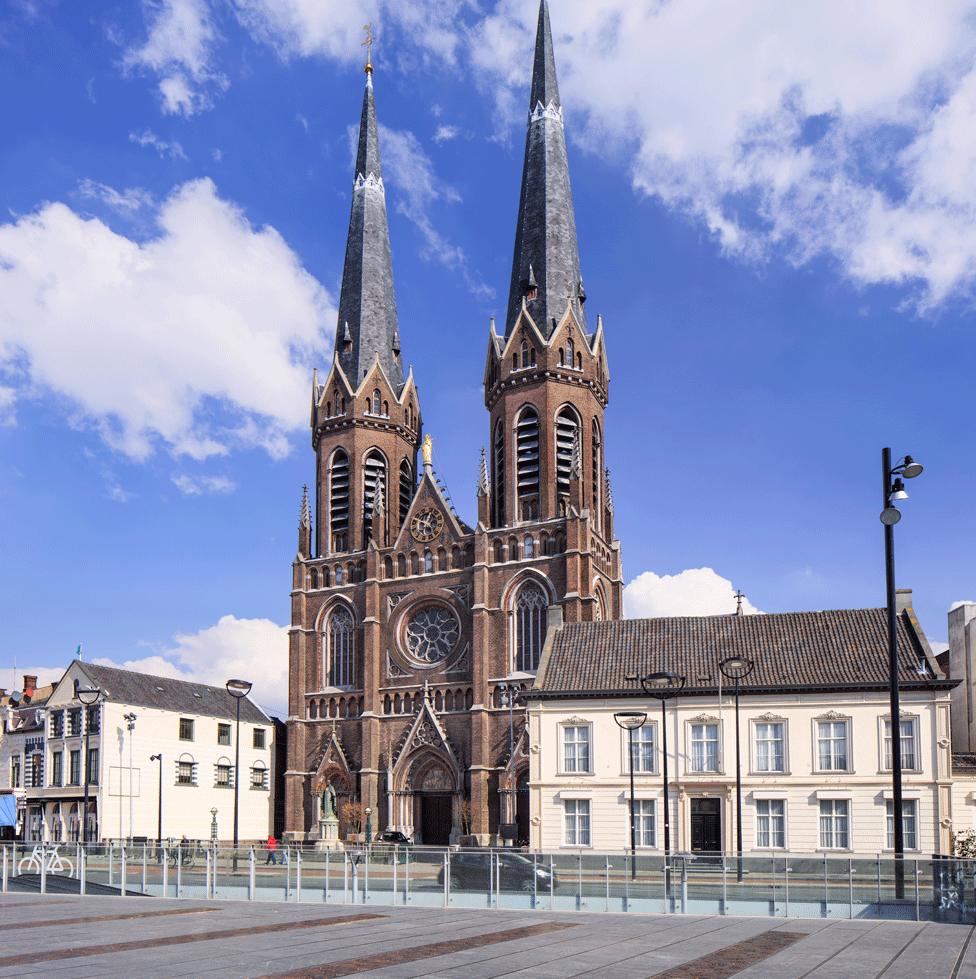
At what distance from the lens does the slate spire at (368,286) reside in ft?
268

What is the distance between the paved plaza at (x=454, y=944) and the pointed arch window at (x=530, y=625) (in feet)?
140

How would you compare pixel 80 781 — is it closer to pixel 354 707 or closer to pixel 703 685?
pixel 354 707

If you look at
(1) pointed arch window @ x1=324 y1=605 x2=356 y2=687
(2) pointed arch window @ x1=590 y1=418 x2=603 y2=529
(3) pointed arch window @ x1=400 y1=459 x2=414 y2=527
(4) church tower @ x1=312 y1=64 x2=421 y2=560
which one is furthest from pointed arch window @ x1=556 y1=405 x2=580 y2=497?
(1) pointed arch window @ x1=324 y1=605 x2=356 y2=687

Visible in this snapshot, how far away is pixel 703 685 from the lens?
1764 inches

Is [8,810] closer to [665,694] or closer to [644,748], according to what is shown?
[644,748]

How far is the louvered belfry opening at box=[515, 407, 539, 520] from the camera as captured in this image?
70.8m

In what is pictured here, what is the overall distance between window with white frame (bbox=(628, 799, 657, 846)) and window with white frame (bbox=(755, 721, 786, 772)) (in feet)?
14.0

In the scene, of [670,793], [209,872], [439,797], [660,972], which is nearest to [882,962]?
[660,972]

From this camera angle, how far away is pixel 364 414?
260 ft

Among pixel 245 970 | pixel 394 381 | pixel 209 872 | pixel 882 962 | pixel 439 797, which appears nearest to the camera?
pixel 245 970

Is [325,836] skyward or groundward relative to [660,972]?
groundward

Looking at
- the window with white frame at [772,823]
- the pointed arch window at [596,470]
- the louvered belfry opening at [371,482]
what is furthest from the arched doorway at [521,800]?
the window with white frame at [772,823]

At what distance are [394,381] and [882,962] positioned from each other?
67790mm

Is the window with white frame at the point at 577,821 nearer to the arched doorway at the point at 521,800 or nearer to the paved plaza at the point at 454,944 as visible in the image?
the arched doorway at the point at 521,800
